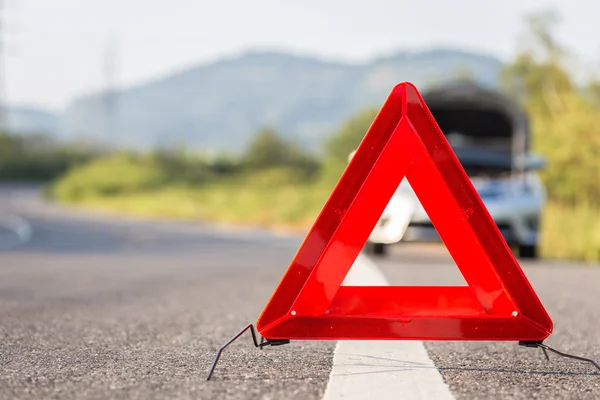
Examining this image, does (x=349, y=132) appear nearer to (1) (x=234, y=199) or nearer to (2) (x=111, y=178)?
(2) (x=111, y=178)

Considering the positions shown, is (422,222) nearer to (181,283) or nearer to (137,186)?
(181,283)

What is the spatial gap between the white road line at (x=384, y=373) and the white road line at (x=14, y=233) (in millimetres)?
14963

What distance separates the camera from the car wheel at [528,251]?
11758mm

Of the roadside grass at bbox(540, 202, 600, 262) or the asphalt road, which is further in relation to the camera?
the roadside grass at bbox(540, 202, 600, 262)

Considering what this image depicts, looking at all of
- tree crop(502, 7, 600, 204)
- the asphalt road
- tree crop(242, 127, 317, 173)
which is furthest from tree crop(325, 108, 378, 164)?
the asphalt road

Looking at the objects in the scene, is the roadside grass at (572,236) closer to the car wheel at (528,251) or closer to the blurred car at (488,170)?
the blurred car at (488,170)

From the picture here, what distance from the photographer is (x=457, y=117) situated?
51.6ft

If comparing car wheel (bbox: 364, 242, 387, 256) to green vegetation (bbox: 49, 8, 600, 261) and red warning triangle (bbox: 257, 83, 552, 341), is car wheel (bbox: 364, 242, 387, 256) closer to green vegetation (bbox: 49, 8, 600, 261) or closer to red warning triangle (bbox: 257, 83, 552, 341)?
green vegetation (bbox: 49, 8, 600, 261)

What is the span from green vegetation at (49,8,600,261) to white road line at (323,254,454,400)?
9.32m

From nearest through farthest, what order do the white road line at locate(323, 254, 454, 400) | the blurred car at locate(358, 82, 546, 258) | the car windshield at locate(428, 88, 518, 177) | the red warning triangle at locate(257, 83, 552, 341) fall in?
the white road line at locate(323, 254, 454, 400)
the red warning triangle at locate(257, 83, 552, 341)
the blurred car at locate(358, 82, 546, 258)
the car windshield at locate(428, 88, 518, 177)

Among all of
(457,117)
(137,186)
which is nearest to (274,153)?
(137,186)

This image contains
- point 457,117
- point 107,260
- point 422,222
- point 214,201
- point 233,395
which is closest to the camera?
point 233,395

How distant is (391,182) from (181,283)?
546 centimetres

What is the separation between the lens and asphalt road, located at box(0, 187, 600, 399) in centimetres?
353
